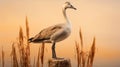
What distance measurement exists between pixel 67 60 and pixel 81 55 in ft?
2.03

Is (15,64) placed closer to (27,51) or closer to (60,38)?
(27,51)

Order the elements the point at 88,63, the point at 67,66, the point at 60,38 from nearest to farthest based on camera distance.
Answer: the point at 67,66, the point at 60,38, the point at 88,63

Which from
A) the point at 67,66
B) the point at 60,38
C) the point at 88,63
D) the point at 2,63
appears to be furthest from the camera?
the point at 2,63

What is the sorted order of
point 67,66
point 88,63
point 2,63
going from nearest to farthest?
point 67,66 → point 88,63 → point 2,63

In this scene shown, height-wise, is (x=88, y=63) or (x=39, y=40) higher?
(x=39, y=40)

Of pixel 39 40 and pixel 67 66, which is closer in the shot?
pixel 67 66

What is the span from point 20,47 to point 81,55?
0.52m

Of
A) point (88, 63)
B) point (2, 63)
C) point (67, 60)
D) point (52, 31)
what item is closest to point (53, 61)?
point (67, 60)

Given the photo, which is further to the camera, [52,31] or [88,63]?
[88,63]

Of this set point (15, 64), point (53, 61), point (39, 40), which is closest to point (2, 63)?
point (15, 64)

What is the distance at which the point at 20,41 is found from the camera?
331cm

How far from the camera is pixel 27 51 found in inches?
130

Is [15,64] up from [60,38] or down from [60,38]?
down

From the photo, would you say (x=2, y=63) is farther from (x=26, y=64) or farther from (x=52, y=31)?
(x=52, y=31)
